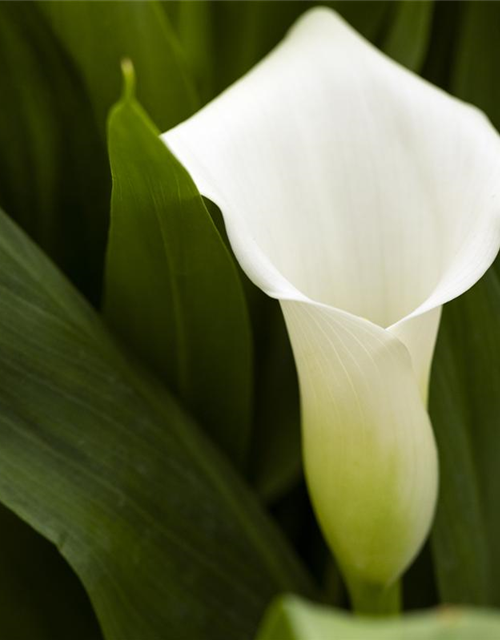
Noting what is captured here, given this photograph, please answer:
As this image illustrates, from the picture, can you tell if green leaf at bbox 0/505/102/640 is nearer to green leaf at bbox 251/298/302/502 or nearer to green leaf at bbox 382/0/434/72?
green leaf at bbox 251/298/302/502

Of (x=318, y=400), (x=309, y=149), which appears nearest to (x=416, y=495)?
(x=318, y=400)

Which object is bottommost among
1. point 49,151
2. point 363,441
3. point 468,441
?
point 468,441

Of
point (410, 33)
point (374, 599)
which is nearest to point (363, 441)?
point (374, 599)

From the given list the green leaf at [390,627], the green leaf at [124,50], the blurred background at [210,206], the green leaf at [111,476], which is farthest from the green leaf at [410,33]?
the green leaf at [390,627]

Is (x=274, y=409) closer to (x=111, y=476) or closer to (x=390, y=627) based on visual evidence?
(x=111, y=476)

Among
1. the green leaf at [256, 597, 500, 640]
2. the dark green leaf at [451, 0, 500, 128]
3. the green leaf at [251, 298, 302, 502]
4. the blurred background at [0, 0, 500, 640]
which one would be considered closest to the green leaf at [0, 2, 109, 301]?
the blurred background at [0, 0, 500, 640]

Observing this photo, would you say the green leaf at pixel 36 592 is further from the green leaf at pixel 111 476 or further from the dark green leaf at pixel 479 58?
the dark green leaf at pixel 479 58
